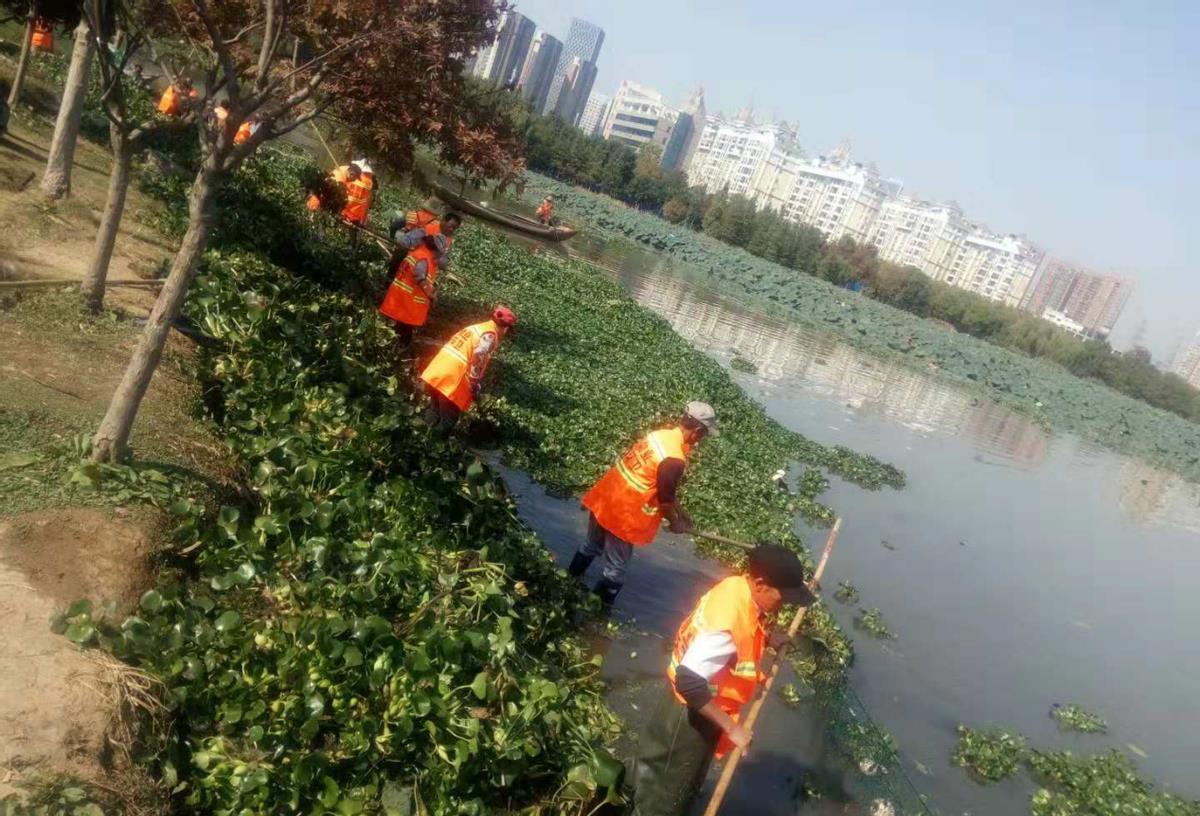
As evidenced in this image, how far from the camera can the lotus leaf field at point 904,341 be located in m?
49.2

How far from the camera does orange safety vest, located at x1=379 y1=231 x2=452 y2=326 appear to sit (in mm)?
8938

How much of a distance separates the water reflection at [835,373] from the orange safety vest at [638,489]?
17978 millimetres

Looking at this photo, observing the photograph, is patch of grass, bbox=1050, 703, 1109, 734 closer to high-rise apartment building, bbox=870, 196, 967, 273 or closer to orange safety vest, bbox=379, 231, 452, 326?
orange safety vest, bbox=379, 231, 452, 326

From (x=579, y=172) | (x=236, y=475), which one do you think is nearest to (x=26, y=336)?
(x=236, y=475)

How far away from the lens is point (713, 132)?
177m

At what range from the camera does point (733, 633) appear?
3871 millimetres

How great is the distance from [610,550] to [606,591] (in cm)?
39

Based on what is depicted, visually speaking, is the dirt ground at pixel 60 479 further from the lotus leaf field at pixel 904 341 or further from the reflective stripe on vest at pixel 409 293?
the lotus leaf field at pixel 904 341

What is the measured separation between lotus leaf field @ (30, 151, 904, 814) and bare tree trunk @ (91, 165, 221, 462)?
22 centimetres

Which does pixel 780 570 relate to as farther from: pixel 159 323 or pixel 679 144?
pixel 679 144

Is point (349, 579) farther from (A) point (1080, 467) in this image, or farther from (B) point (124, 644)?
(A) point (1080, 467)

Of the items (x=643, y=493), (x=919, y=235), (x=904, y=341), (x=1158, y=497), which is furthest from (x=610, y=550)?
(x=919, y=235)

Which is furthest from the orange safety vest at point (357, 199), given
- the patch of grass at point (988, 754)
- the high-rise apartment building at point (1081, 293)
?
the high-rise apartment building at point (1081, 293)

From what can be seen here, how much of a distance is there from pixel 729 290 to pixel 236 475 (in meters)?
45.1
